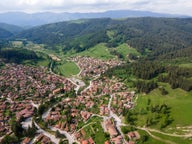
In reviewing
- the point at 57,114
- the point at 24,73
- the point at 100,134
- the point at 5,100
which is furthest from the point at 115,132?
the point at 24,73

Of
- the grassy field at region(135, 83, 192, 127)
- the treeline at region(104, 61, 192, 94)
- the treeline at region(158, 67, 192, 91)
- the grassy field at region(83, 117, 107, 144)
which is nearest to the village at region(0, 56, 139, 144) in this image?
the grassy field at region(83, 117, 107, 144)

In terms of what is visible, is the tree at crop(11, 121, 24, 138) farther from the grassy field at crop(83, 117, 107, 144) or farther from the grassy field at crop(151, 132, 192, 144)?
the grassy field at crop(151, 132, 192, 144)

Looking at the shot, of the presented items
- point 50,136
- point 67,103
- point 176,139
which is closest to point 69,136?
point 50,136

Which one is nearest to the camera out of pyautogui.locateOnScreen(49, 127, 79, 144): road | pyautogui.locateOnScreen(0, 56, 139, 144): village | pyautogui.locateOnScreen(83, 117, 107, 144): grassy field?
pyautogui.locateOnScreen(83, 117, 107, 144): grassy field

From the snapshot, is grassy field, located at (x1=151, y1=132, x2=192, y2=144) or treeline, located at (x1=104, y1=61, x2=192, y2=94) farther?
treeline, located at (x1=104, y1=61, x2=192, y2=94)

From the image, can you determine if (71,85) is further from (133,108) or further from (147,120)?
(147,120)

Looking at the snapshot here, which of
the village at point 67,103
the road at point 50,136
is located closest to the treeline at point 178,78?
the village at point 67,103
